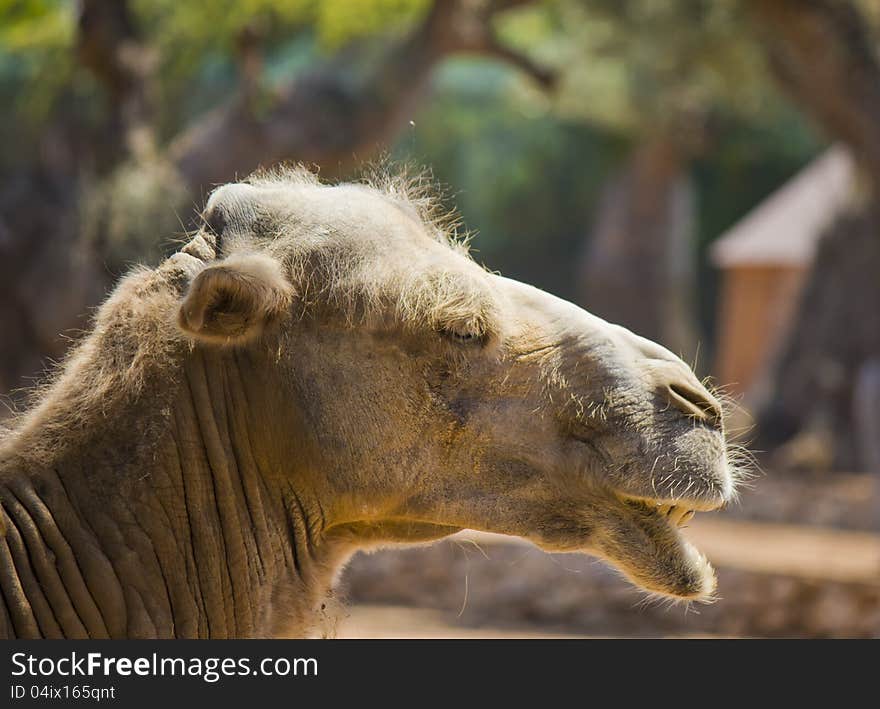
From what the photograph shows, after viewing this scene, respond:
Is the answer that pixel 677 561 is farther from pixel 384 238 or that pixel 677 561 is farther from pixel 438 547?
pixel 438 547

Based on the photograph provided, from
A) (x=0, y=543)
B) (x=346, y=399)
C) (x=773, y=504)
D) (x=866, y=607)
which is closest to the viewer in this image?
(x=0, y=543)

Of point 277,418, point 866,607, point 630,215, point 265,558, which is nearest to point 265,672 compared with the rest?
point 265,558

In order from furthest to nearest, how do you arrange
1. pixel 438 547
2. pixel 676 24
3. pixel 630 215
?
1. pixel 630 215
2. pixel 676 24
3. pixel 438 547

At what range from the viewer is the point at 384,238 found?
11.2 ft

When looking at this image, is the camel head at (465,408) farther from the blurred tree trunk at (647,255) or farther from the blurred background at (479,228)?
the blurred tree trunk at (647,255)

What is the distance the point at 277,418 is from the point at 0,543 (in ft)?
2.29

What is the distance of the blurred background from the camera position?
423 inches

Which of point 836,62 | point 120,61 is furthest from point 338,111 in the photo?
point 836,62

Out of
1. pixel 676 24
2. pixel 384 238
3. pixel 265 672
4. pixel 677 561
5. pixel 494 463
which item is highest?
pixel 676 24

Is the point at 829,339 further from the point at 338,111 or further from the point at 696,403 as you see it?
the point at 696,403

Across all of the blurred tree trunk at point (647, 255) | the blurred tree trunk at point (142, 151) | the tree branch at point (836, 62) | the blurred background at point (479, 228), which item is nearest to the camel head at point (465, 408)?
the blurred background at point (479, 228)

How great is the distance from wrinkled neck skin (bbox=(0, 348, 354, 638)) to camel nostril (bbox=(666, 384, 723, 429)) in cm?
89

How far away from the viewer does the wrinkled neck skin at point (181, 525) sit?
3.07 metres

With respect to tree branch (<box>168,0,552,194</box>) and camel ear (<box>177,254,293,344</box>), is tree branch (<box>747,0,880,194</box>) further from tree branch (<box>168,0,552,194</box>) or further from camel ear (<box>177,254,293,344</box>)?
camel ear (<box>177,254,293,344</box>)
